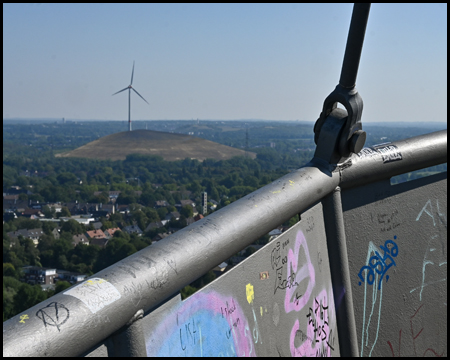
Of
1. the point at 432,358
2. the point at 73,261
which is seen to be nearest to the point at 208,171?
the point at 73,261

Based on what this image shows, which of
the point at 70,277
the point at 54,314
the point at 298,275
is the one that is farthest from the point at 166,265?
the point at 70,277

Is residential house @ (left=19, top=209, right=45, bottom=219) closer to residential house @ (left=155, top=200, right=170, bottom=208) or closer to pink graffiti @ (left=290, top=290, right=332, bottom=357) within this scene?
residential house @ (left=155, top=200, right=170, bottom=208)

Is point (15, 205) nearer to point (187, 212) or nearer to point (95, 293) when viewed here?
point (187, 212)

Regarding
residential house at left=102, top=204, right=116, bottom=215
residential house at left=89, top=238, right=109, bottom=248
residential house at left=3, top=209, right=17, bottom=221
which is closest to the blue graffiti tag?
residential house at left=89, top=238, right=109, bottom=248

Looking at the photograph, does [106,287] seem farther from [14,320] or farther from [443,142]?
[443,142]

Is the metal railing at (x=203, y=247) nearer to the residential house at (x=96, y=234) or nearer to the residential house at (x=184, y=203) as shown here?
the residential house at (x=96, y=234)

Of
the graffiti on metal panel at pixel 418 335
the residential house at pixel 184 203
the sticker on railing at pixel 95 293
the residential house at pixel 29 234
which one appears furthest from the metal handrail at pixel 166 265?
the residential house at pixel 184 203
